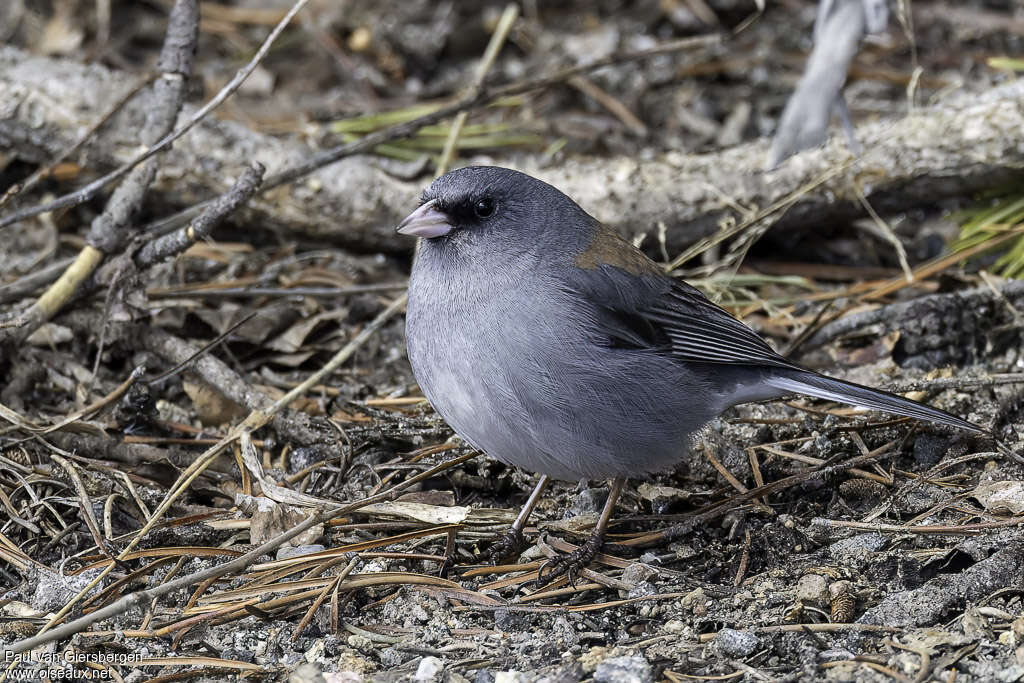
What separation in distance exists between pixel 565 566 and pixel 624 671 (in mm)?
557

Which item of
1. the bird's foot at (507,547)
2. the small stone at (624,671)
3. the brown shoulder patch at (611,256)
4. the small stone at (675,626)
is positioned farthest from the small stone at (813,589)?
the brown shoulder patch at (611,256)

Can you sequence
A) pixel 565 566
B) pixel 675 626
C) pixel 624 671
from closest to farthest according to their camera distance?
1. pixel 624 671
2. pixel 675 626
3. pixel 565 566

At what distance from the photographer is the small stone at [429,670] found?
227 centimetres

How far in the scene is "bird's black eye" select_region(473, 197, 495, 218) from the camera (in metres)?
2.84

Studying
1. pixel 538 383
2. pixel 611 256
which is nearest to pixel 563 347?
pixel 538 383

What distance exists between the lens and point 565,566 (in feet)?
8.98

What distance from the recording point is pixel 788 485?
2.93 metres

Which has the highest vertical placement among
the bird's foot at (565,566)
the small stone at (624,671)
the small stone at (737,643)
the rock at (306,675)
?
the rock at (306,675)

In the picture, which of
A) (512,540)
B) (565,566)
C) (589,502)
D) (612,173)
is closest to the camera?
(565,566)

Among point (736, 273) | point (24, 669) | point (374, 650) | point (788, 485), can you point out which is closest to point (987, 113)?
point (736, 273)

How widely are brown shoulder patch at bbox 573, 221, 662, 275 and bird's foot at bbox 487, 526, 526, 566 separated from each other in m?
0.75

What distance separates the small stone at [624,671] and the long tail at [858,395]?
3.11 ft

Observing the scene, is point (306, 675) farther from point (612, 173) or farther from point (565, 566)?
point (612, 173)

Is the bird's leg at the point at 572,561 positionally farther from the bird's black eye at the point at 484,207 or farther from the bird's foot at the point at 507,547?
the bird's black eye at the point at 484,207
